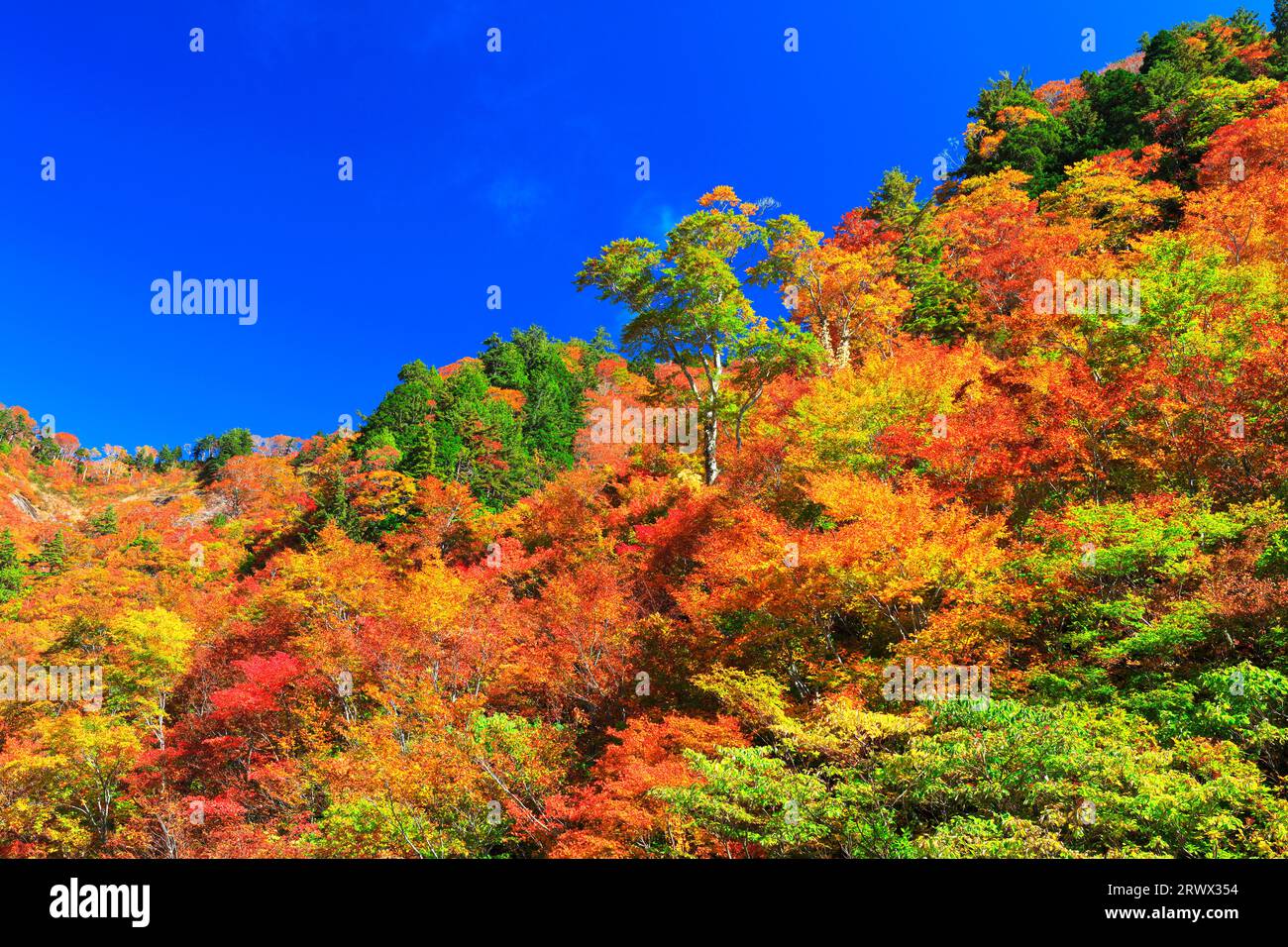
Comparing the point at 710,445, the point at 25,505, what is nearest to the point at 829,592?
the point at 710,445

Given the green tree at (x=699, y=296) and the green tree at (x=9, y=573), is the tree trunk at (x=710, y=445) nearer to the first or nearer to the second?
the green tree at (x=699, y=296)

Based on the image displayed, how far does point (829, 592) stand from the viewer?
12180 mm

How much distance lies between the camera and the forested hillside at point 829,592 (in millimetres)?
8375

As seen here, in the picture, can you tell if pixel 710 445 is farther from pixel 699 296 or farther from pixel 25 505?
pixel 25 505

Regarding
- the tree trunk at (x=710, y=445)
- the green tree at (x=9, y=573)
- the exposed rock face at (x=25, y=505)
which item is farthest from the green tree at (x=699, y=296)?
the exposed rock face at (x=25, y=505)

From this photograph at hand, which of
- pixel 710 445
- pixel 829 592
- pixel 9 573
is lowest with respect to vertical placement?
pixel 9 573

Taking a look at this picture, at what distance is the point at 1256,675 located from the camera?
25.0ft

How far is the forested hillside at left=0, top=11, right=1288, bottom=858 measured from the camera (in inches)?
330

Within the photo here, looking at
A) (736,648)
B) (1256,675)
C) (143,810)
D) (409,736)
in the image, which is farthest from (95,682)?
(1256,675)

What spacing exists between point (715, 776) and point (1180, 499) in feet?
30.2

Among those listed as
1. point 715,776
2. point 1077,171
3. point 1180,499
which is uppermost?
point 1077,171
